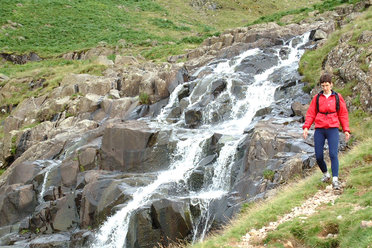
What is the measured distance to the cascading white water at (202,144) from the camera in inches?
525

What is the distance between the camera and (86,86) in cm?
2989

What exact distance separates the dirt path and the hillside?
0.11m

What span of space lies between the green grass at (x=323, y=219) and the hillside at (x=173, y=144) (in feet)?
0.09

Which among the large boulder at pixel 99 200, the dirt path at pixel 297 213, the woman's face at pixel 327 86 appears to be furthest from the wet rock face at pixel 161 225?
the woman's face at pixel 327 86

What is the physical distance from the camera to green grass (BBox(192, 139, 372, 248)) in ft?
21.4

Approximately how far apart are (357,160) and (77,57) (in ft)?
135

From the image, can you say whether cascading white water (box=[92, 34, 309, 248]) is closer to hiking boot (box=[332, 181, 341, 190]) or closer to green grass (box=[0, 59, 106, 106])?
hiking boot (box=[332, 181, 341, 190])

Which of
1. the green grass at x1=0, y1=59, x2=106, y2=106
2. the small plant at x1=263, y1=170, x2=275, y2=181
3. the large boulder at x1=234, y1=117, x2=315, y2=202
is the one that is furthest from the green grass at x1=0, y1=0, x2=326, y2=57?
the small plant at x1=263, y1=170, x2=275, y2=181

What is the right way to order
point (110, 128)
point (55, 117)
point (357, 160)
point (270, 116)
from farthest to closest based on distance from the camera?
point (55, 117)
point (110, 128)
point (270, 116)
point (357, 160)

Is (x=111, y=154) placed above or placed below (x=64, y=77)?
below

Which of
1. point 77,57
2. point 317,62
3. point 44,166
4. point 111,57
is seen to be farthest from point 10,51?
point 317,62

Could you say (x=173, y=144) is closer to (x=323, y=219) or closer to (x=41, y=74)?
(x=323, y=219)

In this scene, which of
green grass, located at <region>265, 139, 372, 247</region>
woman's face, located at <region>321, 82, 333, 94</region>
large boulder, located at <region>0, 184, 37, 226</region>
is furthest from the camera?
large boulder, located at <region>0, 184, 37, 226</region>

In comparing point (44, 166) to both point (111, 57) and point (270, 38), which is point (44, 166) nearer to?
point (270, 38)
